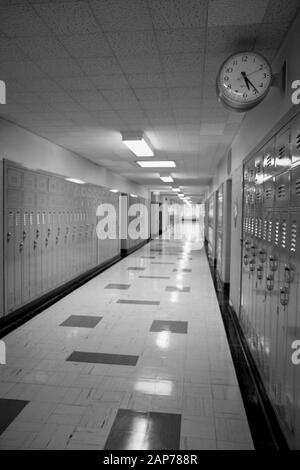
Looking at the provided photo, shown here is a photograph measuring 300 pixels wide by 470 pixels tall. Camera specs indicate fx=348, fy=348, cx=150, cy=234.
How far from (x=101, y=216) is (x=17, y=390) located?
284 inches

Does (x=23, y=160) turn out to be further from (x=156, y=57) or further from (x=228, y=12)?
(x=228, y=12)

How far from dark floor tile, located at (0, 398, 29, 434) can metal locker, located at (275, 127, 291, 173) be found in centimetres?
259

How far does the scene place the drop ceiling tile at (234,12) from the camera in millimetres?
2158

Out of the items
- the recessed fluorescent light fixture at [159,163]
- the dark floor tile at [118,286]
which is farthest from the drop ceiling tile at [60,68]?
the recessed fluorescent light fixture at [159,163]

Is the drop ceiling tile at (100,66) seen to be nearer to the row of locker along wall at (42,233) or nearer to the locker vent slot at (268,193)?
the locker vent slot at (268,193)

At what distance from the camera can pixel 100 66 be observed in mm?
3127

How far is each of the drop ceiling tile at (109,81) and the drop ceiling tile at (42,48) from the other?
50 centimetres

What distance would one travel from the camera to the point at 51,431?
7.66ft

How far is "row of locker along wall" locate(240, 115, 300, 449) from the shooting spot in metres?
2.10

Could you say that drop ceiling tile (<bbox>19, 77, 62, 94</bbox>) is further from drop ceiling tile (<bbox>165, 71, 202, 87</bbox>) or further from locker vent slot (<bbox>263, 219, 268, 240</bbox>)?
locker vent slot (<bbox>263, 219, 268, 240</bbox>)

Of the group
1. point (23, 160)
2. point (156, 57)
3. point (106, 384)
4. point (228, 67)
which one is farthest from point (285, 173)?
point (23, 160)

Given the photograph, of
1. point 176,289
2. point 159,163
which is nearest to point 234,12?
point 176,289

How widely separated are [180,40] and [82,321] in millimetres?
3542

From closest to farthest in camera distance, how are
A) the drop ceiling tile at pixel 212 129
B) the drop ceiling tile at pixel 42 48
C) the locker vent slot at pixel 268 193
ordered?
the drop ceiling tile at pixel 42 48
the locker vent slot at pixel 268 193
the drop ceiling tile at pixel 212 129
